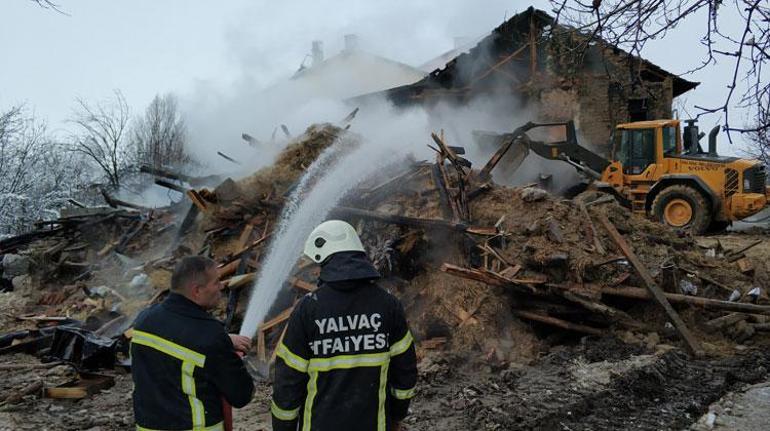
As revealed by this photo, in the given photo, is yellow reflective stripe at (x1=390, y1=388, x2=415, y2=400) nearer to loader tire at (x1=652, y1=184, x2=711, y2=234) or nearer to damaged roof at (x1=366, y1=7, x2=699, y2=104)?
loader tire at (x1=652, y1=184, x2=711, y2=234)

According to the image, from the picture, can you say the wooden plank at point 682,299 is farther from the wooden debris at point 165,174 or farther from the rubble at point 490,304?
the wooden debris at point 165,174

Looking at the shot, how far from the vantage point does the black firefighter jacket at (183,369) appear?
2.67m

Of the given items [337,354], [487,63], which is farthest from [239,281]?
[487,63]

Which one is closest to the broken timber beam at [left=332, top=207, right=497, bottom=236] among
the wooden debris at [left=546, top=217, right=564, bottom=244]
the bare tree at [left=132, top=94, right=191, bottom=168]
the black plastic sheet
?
the wooden debris at [left=546, top=217, right=564, bottom=244]

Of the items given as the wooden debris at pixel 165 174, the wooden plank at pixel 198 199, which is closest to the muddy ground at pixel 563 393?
the wooden plank at pixel 198 199

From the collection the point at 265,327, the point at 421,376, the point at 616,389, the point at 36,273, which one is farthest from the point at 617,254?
the point at 36,273

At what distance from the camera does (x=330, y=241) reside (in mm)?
2760

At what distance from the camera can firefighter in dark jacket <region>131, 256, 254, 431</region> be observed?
8.76 feet

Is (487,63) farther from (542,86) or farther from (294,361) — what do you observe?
(294,361)

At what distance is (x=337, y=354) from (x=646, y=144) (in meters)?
14.7

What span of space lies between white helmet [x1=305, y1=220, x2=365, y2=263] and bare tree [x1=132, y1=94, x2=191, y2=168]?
89.1ft

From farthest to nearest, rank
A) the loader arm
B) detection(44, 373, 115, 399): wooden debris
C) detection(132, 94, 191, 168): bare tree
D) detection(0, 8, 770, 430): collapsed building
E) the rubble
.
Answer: detection(132, 94, 191, 168): bare tree, the loader arm, detection(44, 373, 115, 399): wooden debris, the rubble, detection(0, 8, 770, 430): collapsed building

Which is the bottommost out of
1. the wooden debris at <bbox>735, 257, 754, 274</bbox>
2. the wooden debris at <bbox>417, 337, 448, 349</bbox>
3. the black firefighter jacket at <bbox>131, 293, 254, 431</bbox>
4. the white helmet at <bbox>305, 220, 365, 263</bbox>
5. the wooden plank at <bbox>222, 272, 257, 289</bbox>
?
the wooden debris at <bbox>417, 337, 448, 349</bbox>

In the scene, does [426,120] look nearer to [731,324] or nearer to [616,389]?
[731,324]
